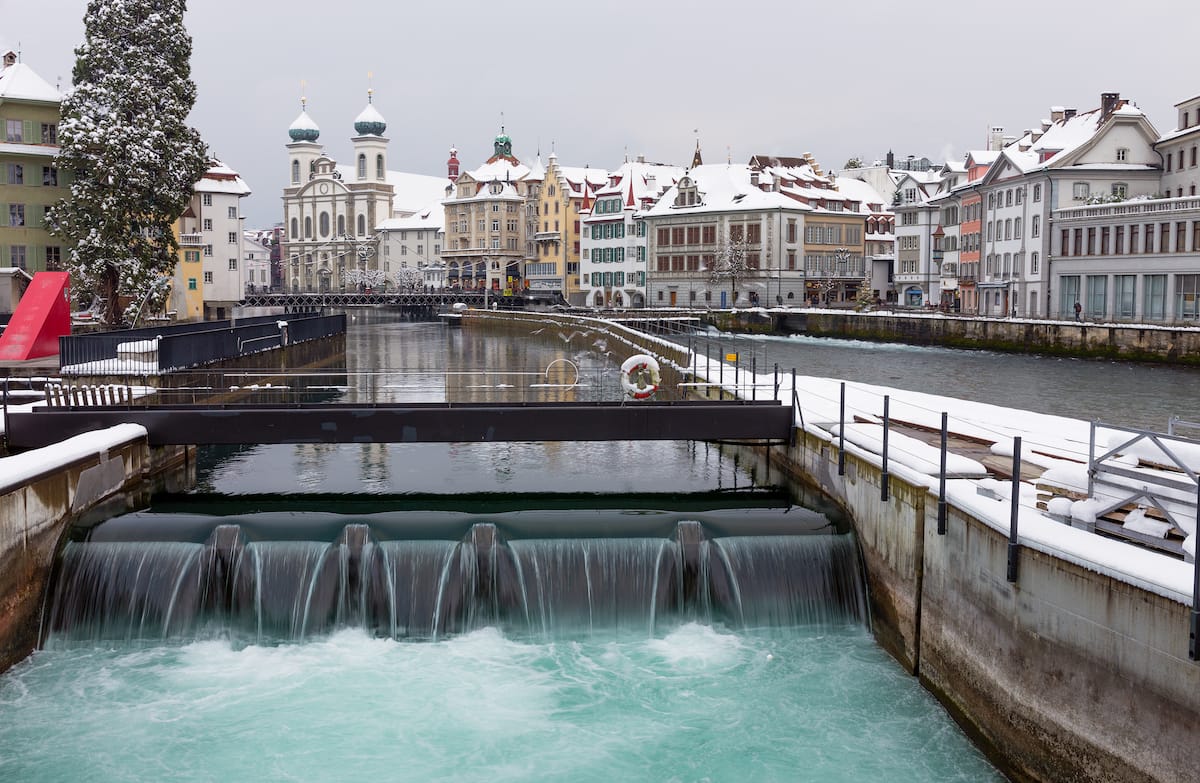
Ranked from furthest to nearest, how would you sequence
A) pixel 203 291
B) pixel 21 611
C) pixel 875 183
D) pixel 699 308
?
pixel 875 183
pixel 699 308
pixel 203 291
pixel 21 611

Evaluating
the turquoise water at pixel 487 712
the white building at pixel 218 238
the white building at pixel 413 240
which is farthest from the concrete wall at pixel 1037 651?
the white building at pixel 413 240

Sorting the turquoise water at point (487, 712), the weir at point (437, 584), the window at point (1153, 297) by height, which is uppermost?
the window at point (1153, 297)

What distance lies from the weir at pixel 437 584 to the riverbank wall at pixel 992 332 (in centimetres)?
5045

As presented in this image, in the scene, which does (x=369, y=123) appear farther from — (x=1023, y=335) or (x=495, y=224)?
(x=1023, y=335)

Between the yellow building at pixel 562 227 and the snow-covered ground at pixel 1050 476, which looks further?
the yellow building at pixel 562 227

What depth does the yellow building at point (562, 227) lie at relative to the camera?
152250 millimetres

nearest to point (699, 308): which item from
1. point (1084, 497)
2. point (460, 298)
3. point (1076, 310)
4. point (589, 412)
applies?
point (460, 298)

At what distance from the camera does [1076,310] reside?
76062 mm

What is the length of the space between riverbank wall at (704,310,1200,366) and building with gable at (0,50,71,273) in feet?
191

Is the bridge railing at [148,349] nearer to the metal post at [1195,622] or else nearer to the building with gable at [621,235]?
the metal post at [1195,622]

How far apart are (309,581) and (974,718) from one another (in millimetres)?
11342

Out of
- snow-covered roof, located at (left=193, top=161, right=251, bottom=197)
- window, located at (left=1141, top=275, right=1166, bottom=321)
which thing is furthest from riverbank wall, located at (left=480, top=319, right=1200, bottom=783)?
snow-covered roof, located at (left=193, top=161, right=251, bottom=197)

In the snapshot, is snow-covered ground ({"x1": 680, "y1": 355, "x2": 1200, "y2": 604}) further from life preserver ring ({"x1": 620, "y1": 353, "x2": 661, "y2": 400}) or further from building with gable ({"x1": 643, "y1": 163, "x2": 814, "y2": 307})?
building with gable ({"x1": 643, "y1": 163, "x2": 814, "y2": 307})

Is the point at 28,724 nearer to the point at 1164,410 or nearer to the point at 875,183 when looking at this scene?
the point at 1164,410
